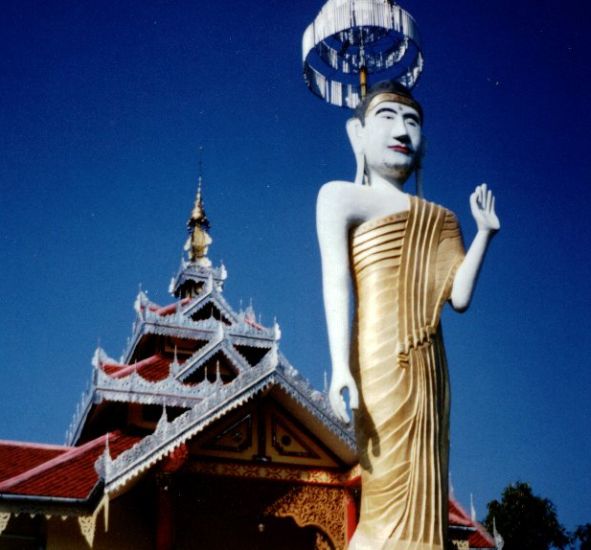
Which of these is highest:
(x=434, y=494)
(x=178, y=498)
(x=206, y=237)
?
(x=206, y=237)

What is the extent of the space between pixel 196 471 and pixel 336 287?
21.7 ft

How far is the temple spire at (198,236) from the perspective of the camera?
15922mm

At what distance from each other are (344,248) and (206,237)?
40.1ft

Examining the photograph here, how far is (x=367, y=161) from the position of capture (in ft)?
14.6

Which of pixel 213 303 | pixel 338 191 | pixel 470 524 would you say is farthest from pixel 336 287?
pixel 213 303

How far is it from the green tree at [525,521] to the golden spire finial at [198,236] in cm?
1392

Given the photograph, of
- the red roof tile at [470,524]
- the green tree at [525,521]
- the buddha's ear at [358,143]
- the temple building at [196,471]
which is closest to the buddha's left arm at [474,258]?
the buddha's ear at [358,143]

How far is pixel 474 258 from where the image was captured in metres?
4.13

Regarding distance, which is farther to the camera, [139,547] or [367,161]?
[139,547]

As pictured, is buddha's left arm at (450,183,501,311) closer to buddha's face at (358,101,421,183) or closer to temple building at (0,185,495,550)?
buddha's face at (358,101,421,183)

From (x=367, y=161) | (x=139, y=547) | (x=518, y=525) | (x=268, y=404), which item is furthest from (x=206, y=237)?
(x=518, y=525)

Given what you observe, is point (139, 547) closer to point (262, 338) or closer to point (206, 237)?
point (262, 338)

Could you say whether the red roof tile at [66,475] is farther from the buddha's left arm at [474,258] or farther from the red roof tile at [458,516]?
the buddha's left arm at [474,258]

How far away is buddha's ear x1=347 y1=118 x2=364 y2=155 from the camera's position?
176 inches
